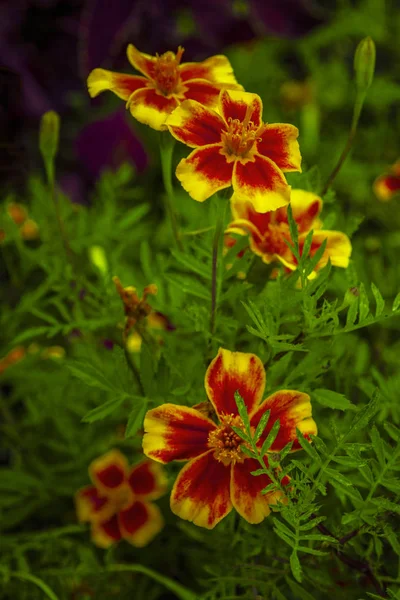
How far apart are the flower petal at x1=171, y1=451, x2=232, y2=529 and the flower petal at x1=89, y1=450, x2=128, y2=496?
33cm

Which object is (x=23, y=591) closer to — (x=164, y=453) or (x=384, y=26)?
(x=164, y=453)

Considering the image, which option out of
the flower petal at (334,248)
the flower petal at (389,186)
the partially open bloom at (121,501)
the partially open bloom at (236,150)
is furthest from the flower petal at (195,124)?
the flower petal at (389,186)

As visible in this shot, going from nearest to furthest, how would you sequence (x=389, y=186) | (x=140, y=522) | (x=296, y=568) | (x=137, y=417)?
1. (x=296, y=568)
2. (x=137, y=417)
3. (x=140, y=522)
4. (x=389, y=186)

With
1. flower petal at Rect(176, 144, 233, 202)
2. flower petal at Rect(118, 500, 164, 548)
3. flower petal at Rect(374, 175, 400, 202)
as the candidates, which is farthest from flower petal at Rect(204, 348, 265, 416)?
flower petal at Rect(374, 175, 400, 202)

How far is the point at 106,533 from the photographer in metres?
0.75

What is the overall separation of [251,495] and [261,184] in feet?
0.64

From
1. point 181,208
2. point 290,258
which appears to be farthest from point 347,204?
point 290,258

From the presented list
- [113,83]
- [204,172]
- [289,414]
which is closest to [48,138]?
[113,83]

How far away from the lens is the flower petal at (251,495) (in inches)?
17.3

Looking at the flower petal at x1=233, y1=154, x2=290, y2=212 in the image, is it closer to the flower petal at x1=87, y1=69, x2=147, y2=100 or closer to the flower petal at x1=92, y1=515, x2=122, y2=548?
the flower petal at x1=87, y1=69, x2=147, y2=100

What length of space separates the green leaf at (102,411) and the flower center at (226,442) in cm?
9

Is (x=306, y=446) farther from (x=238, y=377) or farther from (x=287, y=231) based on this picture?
(x=287, y=231)

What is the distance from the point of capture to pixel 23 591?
0.67m

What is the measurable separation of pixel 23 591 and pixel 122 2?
1060 mm
